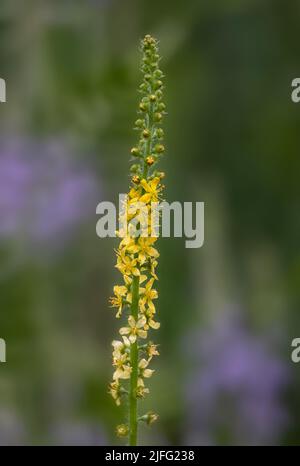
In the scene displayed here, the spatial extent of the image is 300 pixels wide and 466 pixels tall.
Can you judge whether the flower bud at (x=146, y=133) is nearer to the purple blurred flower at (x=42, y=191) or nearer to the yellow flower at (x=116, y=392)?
the yellow flower at (x=116, y=392)

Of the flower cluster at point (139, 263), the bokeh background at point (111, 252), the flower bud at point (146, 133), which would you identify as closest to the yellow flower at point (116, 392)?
the flower cluster at point (139, 263)

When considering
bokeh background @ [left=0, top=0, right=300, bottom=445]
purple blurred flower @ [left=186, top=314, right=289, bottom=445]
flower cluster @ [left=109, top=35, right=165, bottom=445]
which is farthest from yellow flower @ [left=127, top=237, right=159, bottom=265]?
purple blurred flower @ [left=186, top=314, right=289, bottom=445]

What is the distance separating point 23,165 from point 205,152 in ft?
5.69

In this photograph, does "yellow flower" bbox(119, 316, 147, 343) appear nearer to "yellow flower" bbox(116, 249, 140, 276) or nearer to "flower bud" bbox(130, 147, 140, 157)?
"yellow flower" bbox(116, 249, 140, 276)

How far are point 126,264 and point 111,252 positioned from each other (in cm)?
363

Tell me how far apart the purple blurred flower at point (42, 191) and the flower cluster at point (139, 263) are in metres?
2.68

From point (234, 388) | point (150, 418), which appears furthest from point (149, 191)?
point (234, 388)

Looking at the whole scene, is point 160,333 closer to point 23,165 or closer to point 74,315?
point 74,315

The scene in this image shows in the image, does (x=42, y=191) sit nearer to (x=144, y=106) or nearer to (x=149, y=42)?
(x=149, y=42)

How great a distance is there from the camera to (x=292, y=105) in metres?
5.93

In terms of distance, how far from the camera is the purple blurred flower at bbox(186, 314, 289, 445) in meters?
4.17

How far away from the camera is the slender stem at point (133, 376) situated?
1.51m
